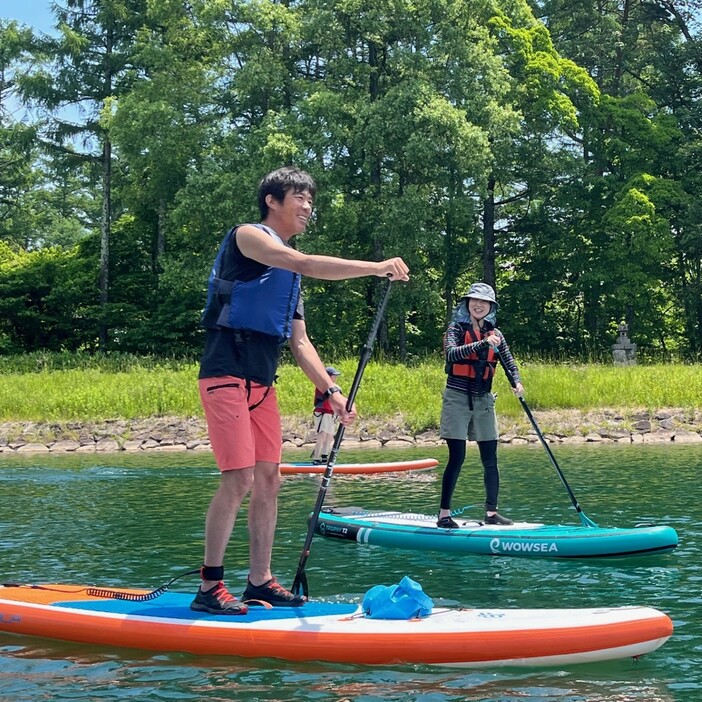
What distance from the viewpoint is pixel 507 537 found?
7.80 m

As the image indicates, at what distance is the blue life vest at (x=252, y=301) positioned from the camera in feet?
17.1

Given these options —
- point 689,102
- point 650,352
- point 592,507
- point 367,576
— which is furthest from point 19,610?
point 689,102

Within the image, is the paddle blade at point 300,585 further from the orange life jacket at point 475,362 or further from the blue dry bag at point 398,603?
the orange life jacket at point 475,362

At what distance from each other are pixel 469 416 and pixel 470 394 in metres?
0.19

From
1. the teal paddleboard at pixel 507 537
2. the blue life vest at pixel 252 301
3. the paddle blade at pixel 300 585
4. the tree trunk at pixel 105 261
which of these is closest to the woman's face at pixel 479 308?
the teal paddleboard at pixel 507 537

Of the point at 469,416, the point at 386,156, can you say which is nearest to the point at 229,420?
the point at 469,416

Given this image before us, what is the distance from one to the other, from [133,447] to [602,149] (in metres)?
26.5

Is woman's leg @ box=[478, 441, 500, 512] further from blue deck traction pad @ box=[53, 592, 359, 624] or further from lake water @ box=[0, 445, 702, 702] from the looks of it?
blue deck traction pad @ box=[53, 592, 359, 624]

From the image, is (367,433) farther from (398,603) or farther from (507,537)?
(398,603)

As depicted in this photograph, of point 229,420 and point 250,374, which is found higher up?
point 250,374

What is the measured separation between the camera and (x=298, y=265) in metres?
5.01

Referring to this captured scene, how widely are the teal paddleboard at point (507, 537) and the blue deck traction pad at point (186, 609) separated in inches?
102

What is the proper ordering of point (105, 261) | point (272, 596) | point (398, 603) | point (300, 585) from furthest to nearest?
point (105, 261), point (300, 585), point (272, 596), point (398, 603)

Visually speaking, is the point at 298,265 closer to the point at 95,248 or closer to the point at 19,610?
the point at 19,610
